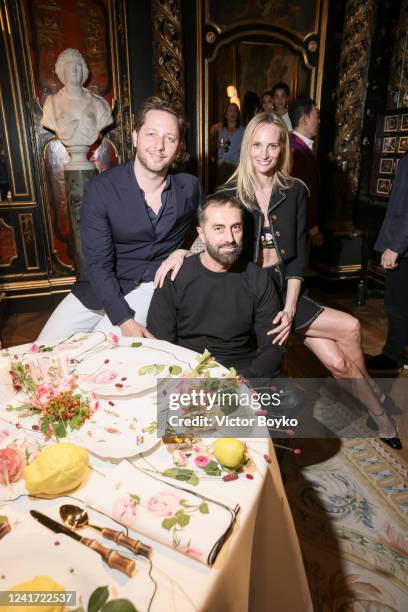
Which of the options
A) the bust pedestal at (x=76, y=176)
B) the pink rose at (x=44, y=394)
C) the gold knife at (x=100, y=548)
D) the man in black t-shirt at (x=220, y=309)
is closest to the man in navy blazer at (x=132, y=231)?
the man in black t-shirt at (x=220, y=309)

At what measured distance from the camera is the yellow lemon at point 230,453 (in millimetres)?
939

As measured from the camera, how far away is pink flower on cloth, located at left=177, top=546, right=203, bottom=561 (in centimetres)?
75

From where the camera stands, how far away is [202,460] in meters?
0.98

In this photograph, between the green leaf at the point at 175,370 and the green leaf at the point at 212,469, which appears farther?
the green leaf at the point at 175,370

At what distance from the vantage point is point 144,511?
828 millimetres

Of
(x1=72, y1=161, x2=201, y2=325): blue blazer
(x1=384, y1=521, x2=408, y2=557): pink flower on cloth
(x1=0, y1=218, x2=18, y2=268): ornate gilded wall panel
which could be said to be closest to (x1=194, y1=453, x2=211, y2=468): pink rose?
(x1=72, y1=161, x2=201, y2=325): blue blazer

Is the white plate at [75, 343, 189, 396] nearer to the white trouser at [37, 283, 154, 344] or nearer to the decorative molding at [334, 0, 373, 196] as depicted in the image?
the white trouser at [37, 283, 154, 344]

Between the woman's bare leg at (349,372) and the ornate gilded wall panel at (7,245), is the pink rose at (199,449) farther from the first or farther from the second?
the ornate gilded wall panel at (7,245)

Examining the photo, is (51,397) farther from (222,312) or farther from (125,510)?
(222,312)

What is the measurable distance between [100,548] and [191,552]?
0.56 feet

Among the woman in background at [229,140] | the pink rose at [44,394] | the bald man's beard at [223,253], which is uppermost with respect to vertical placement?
the woman in background at [229,140]

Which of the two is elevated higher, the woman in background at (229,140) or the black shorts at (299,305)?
the woman in background at (229,140)

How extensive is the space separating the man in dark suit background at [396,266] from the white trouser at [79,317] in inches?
68.0

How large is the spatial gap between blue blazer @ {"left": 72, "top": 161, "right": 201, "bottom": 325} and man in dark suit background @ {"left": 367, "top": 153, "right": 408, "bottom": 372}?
1.49m
